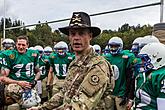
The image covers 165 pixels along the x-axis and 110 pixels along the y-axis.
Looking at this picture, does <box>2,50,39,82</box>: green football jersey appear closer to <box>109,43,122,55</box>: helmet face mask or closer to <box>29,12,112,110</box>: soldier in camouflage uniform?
<box>109,43,122,55</box>: helmet face mask

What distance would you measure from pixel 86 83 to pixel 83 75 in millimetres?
165

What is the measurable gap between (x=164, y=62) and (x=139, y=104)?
47cm

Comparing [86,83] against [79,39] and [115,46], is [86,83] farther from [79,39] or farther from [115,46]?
[115,46]

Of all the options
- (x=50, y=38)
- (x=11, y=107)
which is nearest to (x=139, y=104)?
(x=11, y=107)

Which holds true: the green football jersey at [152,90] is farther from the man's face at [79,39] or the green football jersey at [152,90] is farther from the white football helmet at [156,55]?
the man's face at [79,39]

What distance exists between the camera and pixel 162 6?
33.9 ft

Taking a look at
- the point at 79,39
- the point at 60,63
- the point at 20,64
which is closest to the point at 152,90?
the point at 79,39

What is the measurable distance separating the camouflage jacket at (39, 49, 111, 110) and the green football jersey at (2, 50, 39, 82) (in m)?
3.70

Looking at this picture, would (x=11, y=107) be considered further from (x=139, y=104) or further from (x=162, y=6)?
(x=162, y=6)

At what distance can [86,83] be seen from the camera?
3.05 meters

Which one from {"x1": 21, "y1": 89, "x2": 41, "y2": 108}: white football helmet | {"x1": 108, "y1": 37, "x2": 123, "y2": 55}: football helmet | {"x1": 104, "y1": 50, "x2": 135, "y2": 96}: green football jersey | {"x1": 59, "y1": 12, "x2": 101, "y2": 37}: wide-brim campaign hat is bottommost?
{"x1": 21, "y1": 89, "x2": 41, "y2": 108}: white football helmet

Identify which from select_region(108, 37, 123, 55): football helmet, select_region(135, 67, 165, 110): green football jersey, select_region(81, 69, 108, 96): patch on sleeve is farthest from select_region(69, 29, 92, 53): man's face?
select_region(108, 37, 123, 55): football helmet

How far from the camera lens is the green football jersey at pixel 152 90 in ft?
11.0

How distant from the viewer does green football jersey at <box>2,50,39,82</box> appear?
7.02 m
